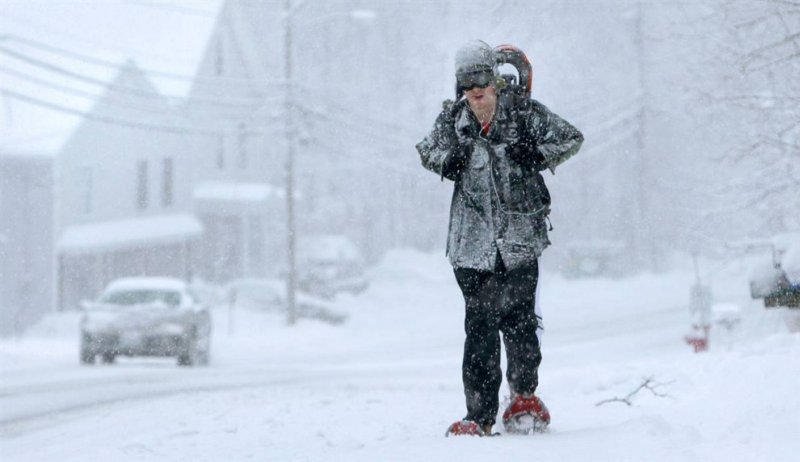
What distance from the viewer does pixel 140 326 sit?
18.5 metres

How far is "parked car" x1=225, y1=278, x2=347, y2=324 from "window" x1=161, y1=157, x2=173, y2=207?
464 centimetres

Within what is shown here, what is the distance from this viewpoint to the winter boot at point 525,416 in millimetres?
5527

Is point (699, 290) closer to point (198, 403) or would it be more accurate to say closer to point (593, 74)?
point (198, 403)

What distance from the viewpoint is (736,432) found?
5.52 metres

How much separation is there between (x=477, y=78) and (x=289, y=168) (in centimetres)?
2535

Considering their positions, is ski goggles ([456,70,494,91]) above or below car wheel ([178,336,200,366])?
above

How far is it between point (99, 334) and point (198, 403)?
9.53 m

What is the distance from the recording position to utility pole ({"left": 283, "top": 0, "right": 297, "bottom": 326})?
3033 cm

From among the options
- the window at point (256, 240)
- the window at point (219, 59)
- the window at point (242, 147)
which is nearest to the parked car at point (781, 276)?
the window at point (219, 59)

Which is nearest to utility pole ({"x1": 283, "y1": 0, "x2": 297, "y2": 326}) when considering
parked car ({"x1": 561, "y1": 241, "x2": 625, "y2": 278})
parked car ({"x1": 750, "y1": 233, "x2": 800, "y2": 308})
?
parked car ({"x1": 561, "y1": 241, "x2": 625, "y2": 278})

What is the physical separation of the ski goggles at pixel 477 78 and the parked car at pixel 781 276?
5.22 m

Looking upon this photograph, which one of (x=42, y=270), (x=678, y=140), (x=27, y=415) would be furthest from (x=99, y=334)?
(x=678, y=140)

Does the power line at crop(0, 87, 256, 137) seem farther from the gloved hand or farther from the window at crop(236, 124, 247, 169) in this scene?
the gloved hand

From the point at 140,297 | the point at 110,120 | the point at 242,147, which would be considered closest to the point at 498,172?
the point at 140,297
